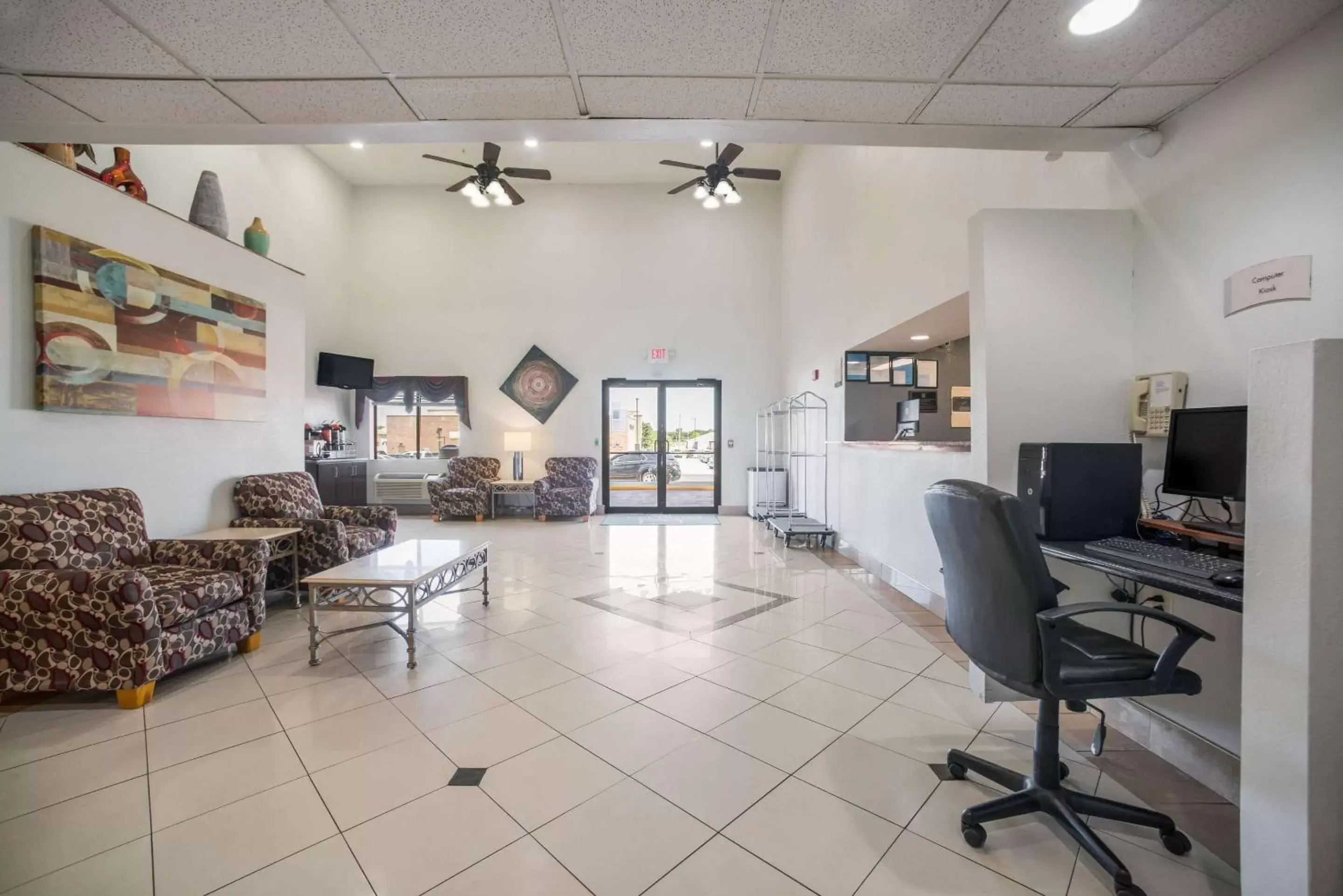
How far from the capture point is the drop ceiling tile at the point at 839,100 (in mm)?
1988

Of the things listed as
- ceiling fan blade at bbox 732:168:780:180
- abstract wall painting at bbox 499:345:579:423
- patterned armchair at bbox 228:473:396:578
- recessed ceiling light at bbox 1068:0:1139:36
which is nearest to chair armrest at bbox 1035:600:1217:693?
recessed ceiling light at bbox 1068:0:1139:36

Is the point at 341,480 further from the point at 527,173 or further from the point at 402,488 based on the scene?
the point at 527,173

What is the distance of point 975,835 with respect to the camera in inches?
60.4

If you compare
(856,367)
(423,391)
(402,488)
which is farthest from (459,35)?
(402,488)

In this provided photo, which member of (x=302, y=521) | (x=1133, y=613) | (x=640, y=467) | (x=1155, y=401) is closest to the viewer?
(x=1133, y=613)

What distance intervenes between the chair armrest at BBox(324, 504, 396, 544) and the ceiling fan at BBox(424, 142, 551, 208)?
3.90 meters

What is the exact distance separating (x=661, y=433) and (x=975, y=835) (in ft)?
25.3

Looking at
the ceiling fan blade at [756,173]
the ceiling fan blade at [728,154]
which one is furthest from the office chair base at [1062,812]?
the ceiling fan blade at [756,173]

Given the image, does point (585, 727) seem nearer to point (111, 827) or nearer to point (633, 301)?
point (111, 827)

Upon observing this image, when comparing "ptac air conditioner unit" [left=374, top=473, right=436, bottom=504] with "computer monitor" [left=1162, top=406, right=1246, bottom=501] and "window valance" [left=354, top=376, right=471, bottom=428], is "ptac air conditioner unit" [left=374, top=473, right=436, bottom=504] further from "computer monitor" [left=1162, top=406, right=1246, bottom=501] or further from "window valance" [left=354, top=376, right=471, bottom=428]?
"computer monitor" [left=1162, top=406, right=1246, bottom=501]

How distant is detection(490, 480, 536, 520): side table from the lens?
8031mm

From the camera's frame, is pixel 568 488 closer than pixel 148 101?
No

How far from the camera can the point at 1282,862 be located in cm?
123

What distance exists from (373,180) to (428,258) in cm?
156
